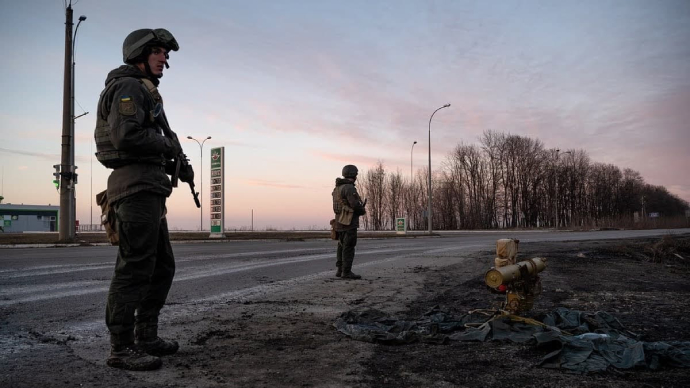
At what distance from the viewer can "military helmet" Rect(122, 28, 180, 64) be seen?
341 centimetres

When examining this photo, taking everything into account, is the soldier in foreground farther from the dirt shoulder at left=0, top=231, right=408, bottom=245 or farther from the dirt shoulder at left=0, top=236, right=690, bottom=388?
the dirt shoulder at left=0, top=231, right=408, bottom=245

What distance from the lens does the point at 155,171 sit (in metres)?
3.32

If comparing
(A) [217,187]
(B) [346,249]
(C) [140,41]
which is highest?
(A) [217,187]

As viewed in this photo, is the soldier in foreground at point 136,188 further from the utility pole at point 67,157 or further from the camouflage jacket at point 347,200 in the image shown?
the utility pole at point 67,157

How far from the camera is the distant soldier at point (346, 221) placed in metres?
7.97

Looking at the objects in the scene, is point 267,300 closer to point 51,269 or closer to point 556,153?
point 51,269

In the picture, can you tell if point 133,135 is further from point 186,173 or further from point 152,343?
point 152,343

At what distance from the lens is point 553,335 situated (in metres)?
3.39

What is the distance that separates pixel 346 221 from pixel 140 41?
515cm

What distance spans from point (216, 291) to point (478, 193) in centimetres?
6884

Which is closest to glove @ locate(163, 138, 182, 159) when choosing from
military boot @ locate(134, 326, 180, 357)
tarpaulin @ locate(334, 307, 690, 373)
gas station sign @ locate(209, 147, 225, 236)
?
Result: military boot @ locate(134, 326, 180, 357)

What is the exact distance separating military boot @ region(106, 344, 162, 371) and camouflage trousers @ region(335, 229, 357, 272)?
16.3 feet

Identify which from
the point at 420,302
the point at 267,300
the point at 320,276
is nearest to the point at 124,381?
the point at 267,300

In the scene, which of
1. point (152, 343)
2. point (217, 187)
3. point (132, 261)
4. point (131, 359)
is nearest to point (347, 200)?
point (152, 343)
